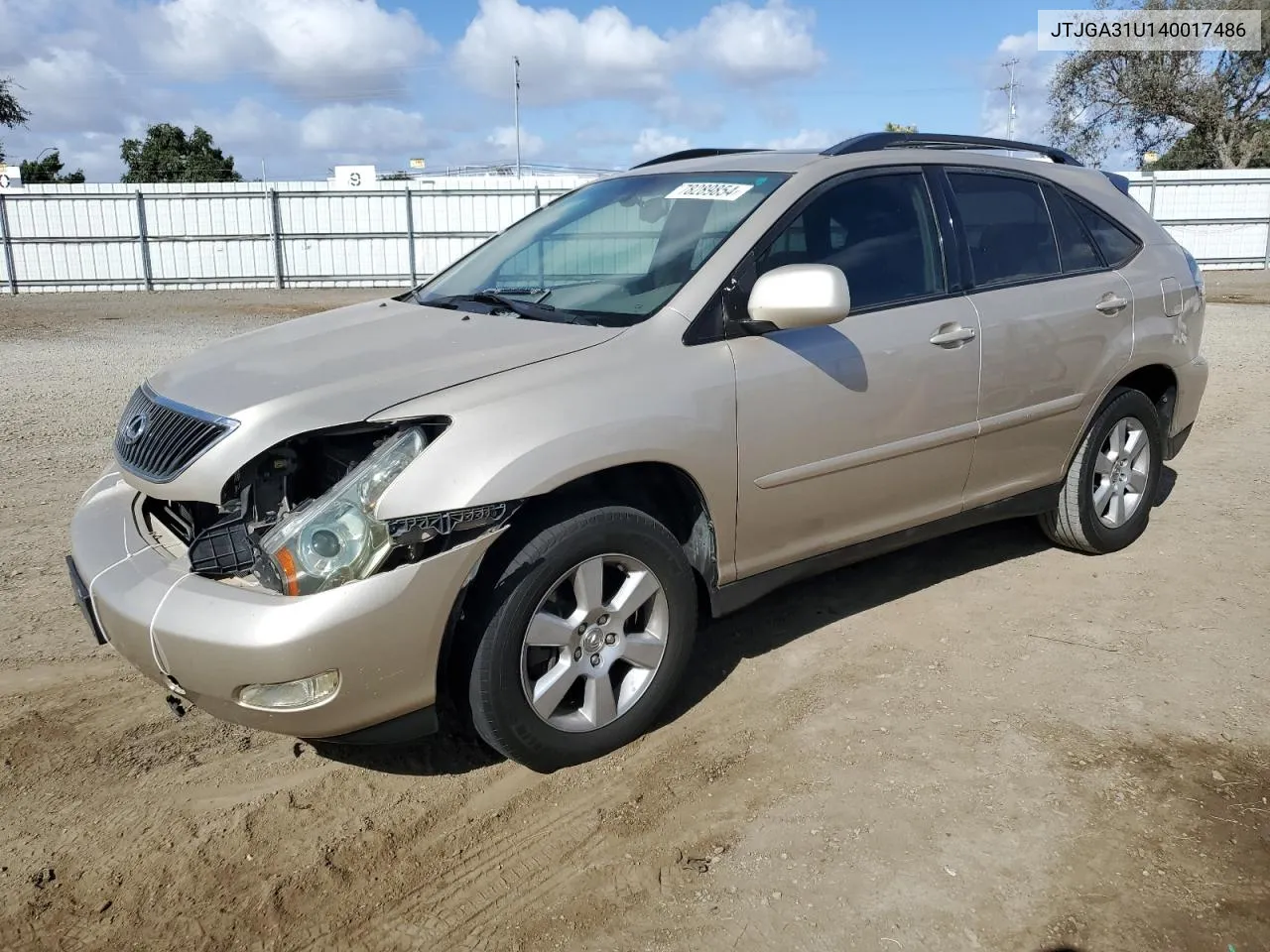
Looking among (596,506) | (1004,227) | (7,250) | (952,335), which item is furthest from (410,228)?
(596,506)

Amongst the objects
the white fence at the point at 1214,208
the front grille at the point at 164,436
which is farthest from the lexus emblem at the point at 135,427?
the white fence at the point at 1214,208

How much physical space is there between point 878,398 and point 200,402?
7.24ft

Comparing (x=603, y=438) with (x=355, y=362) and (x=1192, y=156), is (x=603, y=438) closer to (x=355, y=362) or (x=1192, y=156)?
(x=355, y=362)

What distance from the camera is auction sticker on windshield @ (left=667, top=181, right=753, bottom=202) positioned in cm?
377

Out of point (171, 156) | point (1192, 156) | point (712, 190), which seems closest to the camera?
point (712, 190)

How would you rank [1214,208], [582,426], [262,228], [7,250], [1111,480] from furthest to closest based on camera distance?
1. [1214,208]
2. [262,228]
3. [7,250]
4. [1111,480]
5. [582,426]

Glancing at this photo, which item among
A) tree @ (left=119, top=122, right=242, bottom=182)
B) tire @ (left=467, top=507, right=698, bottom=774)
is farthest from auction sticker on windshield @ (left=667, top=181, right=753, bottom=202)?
tree @ (left=119, top=122, right=242, bottom=182)

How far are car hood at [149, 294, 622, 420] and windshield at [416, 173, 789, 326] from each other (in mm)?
187

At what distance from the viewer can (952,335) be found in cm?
391

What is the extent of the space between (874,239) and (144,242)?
21483mm

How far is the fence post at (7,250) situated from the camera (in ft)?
69.6

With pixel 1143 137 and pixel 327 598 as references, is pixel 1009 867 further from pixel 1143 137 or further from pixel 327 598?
pixel 1143 137

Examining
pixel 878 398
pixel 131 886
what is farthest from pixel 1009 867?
pixel 131 886

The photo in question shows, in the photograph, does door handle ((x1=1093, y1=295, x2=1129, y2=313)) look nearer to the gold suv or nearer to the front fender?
the gold suv
